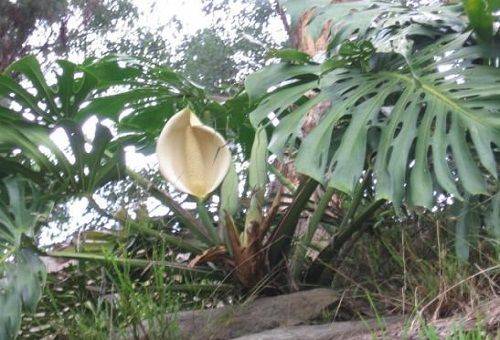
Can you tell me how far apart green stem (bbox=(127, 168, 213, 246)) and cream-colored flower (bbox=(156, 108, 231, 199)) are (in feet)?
1.01

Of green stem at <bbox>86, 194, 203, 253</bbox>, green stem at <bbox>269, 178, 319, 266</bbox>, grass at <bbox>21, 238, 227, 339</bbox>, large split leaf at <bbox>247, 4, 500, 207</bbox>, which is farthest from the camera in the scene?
green stem at <bbox>86, 194, 203, 253</bbox>

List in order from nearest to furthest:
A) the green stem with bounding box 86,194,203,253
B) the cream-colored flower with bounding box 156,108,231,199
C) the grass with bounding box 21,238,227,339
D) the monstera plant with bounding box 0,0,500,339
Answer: the monstera plant with bounding box 0,0,500,339 → the grass with bounding box 21,238,227,339 → the cream-colored flower with bounding box 156,108,231,199 → the green stem with bounding box 86,194,203,253

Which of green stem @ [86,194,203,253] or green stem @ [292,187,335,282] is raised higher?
green stem @ [86,194,203,253]

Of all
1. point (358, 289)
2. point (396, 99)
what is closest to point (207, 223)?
point (358, 289)

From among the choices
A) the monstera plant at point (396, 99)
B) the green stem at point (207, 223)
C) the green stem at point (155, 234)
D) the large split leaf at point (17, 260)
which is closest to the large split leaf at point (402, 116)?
the monstera plant at point (396, 99)

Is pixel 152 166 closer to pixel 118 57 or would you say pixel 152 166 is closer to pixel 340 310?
pixel 118 57

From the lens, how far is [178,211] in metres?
3.67

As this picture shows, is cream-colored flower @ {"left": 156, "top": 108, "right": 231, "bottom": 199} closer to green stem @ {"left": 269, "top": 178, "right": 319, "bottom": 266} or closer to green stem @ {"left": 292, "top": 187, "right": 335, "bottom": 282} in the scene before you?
green stem @ {"left": 269, "top": 178, "right": 319, "bottom": 266}

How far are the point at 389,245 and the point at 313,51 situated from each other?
2.34 m

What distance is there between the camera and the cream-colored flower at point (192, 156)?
131 inches

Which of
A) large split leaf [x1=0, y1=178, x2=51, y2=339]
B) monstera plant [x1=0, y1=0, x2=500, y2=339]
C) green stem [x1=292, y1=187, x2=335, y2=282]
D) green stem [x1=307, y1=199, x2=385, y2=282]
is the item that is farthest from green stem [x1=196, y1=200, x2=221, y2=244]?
large split leaf [x1=0, y1=178, x2=51, y2=339]

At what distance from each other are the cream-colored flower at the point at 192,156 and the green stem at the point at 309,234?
477 mm

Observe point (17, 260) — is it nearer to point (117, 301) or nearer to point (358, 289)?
point (117, 301)

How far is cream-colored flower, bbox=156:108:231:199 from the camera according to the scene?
10.9 feet
